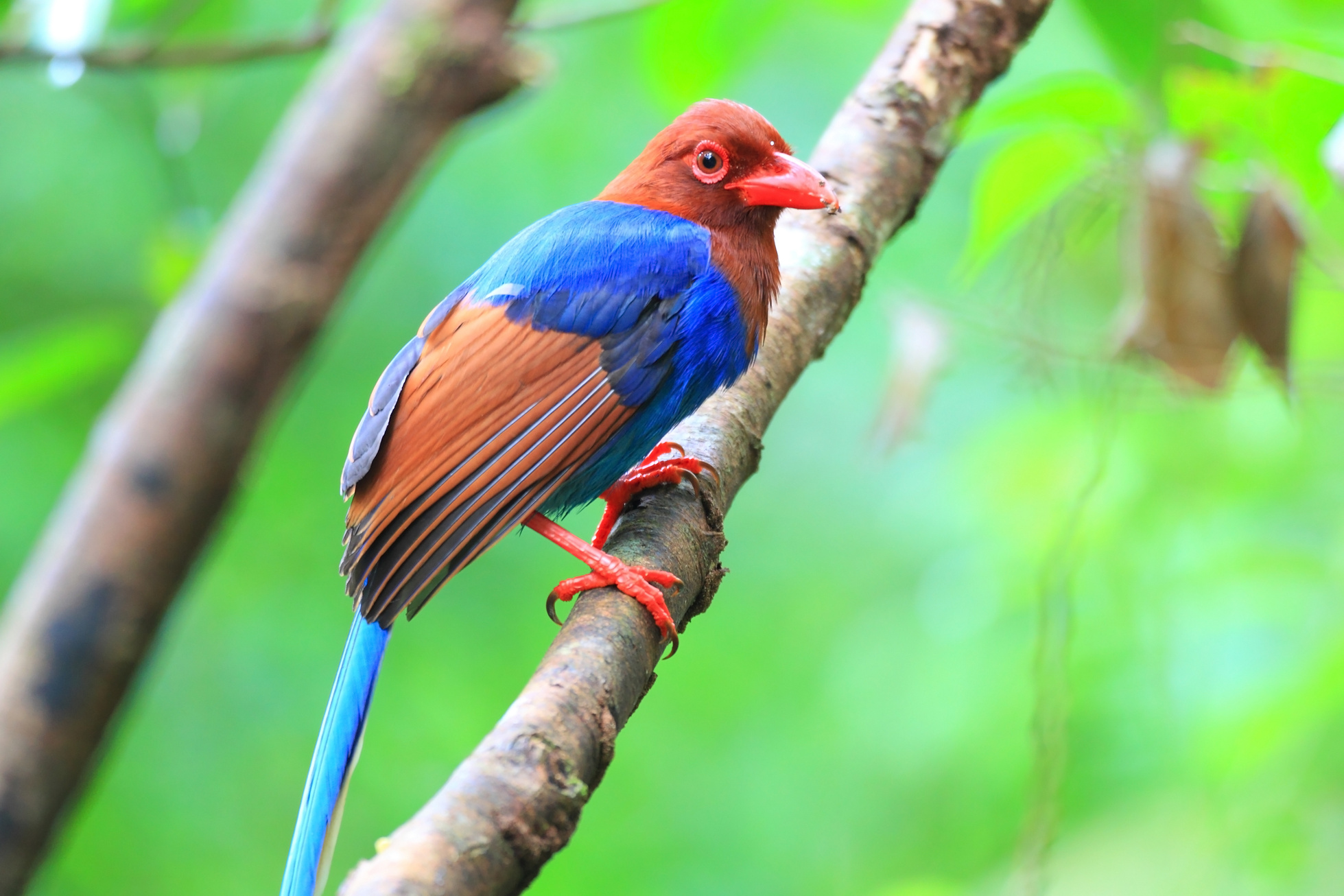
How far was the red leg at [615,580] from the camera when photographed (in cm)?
192

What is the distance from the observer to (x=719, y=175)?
114 inches

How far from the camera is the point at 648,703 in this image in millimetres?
7004

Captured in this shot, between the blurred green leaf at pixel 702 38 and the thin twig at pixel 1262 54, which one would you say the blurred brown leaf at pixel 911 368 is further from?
the thin twig at pixel 1262 54

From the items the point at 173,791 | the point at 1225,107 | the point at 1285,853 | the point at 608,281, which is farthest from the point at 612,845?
the point at 1225,107

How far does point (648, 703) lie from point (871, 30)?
413cm

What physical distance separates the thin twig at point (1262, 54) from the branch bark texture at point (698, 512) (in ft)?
2.36

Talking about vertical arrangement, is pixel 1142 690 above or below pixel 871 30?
below

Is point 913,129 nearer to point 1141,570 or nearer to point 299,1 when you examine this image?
point 1141,570

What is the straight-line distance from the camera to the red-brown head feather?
2838 mm

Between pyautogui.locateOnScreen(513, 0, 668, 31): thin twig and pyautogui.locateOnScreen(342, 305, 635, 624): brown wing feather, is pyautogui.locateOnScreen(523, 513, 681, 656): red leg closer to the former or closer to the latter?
pyautogui.locateOnScreen(342, 305, 635, 624): brown wing feather

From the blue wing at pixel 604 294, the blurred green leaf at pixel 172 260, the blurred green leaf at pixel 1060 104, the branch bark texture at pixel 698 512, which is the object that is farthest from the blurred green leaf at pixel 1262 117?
the blurred green leaf at pixel 172 260

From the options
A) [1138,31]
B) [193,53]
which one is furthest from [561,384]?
[1138,31]

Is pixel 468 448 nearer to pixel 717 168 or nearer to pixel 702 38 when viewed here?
pixel 717 168

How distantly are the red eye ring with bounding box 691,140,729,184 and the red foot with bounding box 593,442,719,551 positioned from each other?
2.26 feet
